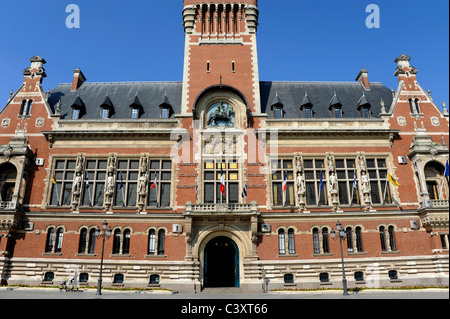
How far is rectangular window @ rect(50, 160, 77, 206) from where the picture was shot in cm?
2975

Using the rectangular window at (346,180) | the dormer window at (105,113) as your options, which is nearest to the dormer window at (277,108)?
the rectangular window at (346,180)

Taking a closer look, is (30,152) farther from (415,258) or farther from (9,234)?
(415,258)

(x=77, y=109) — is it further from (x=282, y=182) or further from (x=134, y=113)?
(x=282, y=182)

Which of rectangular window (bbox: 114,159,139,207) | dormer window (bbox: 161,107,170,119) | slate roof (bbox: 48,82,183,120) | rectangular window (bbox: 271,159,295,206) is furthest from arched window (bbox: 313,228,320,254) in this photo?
dormer window (bbox: 161,107,170,119)

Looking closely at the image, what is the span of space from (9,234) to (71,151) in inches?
334

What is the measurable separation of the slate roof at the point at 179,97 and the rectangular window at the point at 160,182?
17.5ft

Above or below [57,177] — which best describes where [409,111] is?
above

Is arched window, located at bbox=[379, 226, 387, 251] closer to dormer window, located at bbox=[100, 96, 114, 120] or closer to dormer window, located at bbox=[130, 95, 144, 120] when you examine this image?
dormer window, located at bbox=[130, 95, 144, 120]

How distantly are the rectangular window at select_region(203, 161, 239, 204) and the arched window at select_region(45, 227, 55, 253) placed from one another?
13.3m

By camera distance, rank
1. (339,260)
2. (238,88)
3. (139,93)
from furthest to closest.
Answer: (139,93)
(238,88)
(339,260)

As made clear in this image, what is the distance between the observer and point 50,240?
28641 mm

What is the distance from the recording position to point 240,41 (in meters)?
34.6

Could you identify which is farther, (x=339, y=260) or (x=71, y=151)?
(x=71, y=151)

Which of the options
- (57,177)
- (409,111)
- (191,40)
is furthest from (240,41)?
(57,177)
